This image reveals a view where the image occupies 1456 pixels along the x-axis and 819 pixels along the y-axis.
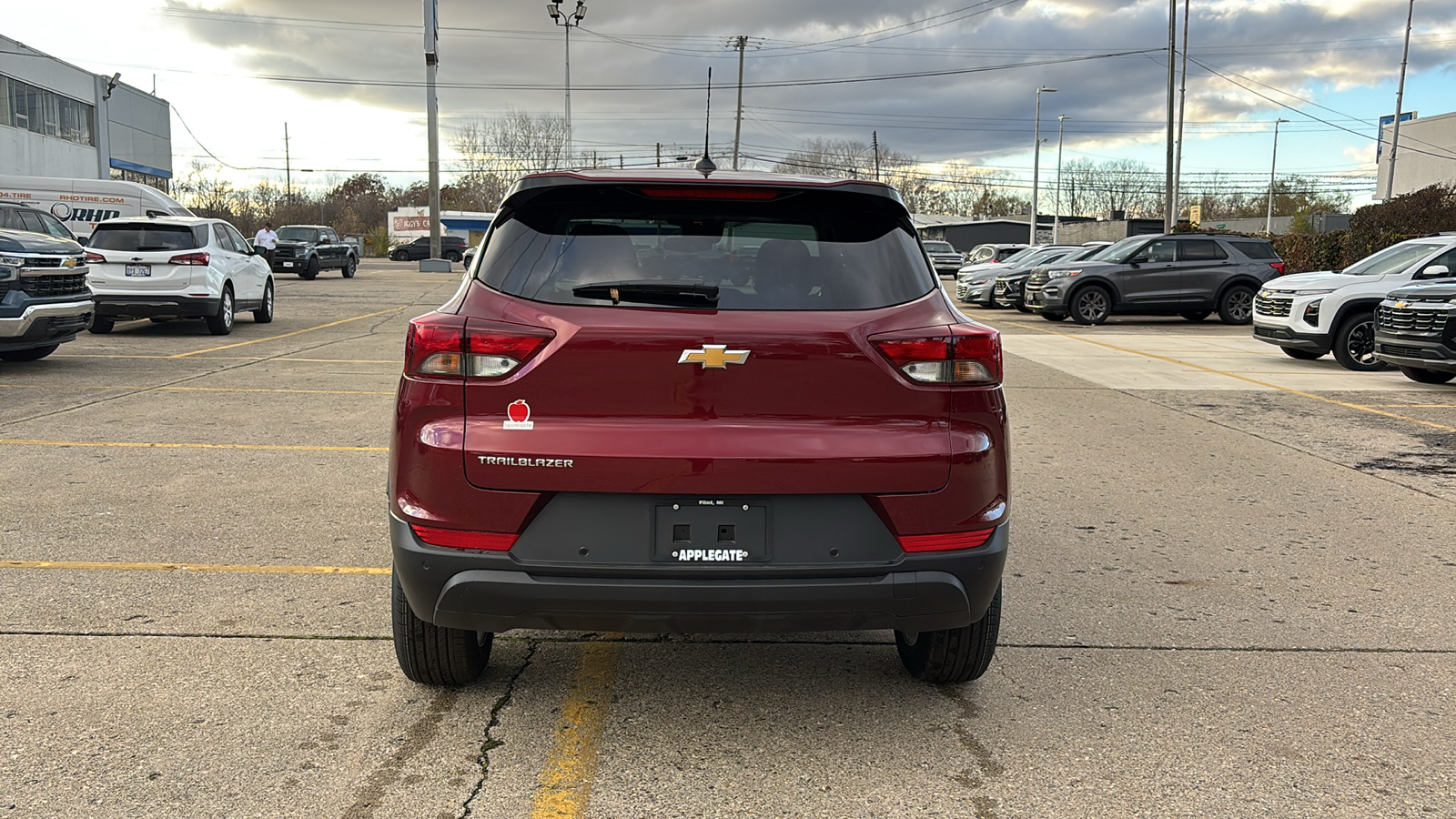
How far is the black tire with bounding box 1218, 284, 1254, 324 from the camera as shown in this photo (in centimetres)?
2355

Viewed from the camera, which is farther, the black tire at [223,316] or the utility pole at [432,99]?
the utility pole at [432,99]

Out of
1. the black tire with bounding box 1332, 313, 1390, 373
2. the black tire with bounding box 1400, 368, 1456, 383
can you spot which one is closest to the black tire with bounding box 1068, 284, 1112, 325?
the black tire with bounding box 1332, 313, 1390, 373

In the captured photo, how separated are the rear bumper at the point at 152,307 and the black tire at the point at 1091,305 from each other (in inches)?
630

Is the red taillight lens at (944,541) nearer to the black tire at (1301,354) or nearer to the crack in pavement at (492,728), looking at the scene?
the crack in pavement at (492,728)

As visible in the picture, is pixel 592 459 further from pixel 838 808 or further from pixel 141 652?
pixel 141 652

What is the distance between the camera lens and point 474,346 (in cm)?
319

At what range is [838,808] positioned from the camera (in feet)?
10.1

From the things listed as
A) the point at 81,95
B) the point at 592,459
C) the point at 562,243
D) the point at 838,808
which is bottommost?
the point at 838,808

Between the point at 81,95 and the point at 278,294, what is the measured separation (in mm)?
33939

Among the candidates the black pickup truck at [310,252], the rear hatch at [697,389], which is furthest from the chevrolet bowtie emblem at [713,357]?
the black pickup truck at [310,252]

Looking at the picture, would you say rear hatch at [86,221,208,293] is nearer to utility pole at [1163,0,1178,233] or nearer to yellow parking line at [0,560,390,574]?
yellow parking line at [0,560,390,574]

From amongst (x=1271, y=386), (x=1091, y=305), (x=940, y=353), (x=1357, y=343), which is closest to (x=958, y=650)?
(x=940, y=353)

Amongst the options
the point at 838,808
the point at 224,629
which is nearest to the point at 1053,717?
the point at 838,808

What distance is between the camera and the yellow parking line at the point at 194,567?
514 cm
